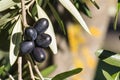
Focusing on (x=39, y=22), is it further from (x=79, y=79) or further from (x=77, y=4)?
(x=79, y=79)

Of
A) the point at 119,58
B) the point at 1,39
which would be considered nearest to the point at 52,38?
the point at 119,58

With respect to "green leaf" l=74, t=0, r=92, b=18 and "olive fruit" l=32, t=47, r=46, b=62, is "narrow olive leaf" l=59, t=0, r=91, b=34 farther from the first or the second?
"green leaf" l=74, t=0, r=92, b=18

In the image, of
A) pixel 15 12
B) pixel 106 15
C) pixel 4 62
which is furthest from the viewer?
pixel 106 15

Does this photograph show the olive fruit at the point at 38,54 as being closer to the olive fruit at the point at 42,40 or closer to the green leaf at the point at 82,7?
the olive fruit at the point at 42,40

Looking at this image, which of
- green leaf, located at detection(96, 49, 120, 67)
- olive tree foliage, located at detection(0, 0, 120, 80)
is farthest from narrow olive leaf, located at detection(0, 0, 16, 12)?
green leaf, located at detection(96, 49, 120, 67)

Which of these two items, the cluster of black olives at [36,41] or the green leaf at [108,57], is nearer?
the cluster of black olives at [36,41]

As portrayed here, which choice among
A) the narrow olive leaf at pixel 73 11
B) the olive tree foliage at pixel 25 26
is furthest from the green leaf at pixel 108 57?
the narrow olive leaf at pixel 73 11

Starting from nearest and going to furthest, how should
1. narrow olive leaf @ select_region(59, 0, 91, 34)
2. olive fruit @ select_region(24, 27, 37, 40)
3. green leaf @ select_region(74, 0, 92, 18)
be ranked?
olive fruit @ select_region(24, 27, 37, 40), narrow olive leaf @ select_region(59, 0, 91, 34), green leaf @ select_region(74, 0, 92, 18)

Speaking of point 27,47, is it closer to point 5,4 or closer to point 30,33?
point 30,33
